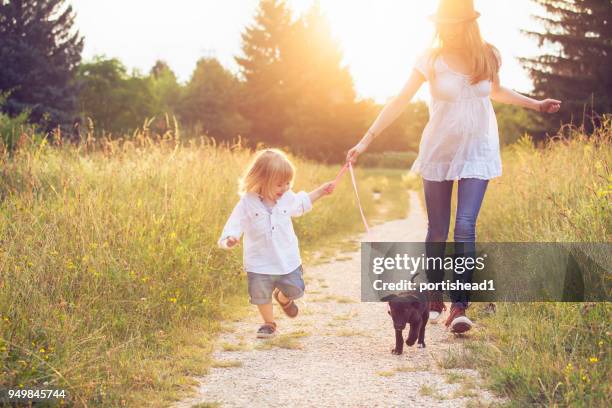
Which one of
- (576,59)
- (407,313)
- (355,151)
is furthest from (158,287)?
(576,59)

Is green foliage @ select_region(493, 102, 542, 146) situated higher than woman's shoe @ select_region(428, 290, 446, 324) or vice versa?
green foliage @ select_region(493, 102, 542, 146)

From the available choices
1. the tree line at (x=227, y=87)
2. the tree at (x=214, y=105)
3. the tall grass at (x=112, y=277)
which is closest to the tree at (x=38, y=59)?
the tree line at (x=227, y=87)

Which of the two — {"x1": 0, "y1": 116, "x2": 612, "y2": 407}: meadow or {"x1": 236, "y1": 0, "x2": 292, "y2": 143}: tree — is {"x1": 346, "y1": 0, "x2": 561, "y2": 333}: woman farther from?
{"x1": 236, "y1": 0, "x2": 292, "y2": 143}: tree

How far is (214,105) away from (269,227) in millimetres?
39936

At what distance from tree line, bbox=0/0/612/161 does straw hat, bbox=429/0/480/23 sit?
25757mm

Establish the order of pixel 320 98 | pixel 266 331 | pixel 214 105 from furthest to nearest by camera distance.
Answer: pixel 214 105 → pixel 320 98 → pixel 266 331

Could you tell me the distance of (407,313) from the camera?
158 inches

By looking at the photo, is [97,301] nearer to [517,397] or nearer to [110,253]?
[110,253]

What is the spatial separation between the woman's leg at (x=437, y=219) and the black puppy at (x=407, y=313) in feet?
1.63

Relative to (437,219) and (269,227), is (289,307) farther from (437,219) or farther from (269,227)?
(437,219)

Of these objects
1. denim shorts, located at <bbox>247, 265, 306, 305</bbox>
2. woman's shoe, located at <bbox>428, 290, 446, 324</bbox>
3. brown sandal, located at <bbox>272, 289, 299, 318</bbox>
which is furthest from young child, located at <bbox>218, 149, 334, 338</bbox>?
woman's shoe, located at <bbox>428, 290, 446, 324</bbox>

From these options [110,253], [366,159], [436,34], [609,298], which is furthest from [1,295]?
[366,159]

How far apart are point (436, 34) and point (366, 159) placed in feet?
139

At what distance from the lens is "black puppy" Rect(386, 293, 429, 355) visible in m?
4.01
